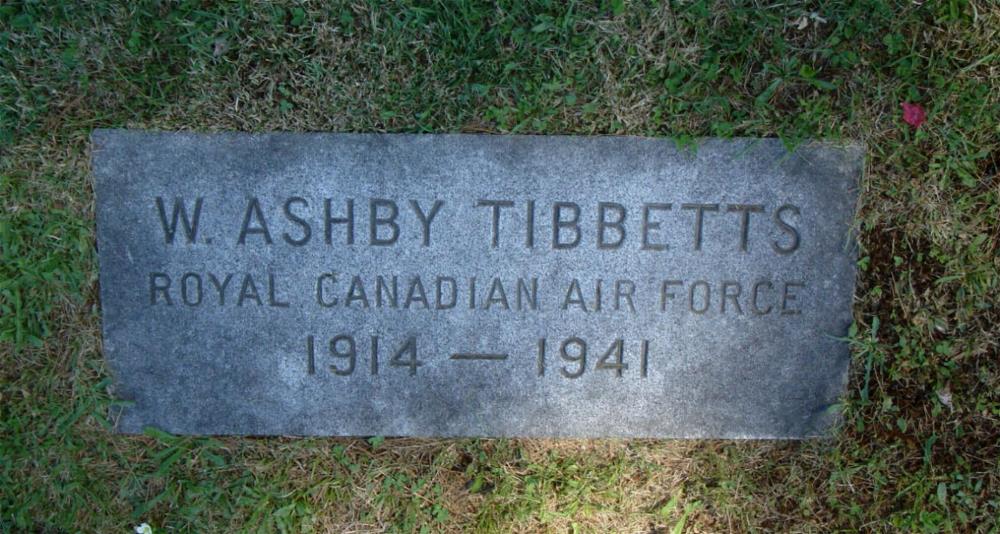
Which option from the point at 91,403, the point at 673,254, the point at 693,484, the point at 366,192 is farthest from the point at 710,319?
the point at 91,403

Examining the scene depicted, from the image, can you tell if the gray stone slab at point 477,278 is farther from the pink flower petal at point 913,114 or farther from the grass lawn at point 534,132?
the pink flower petal at point 913,114

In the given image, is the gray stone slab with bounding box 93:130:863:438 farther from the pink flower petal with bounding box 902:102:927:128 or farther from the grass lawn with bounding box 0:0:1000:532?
the pink flower petal with bounding box 902:102:927:128

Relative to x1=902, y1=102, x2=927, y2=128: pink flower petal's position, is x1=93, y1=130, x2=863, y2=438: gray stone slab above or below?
below

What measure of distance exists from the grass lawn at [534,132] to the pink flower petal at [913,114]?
2cm

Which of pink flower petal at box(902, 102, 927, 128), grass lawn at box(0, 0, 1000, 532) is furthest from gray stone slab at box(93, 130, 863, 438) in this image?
pink flower petal at box(902, 102, 927, 128)

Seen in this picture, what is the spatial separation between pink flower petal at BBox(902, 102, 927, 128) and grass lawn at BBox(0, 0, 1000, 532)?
0.07ft

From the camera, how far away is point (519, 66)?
8.26ft

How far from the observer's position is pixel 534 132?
2.52m

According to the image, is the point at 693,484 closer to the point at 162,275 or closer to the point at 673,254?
the point at 673,254

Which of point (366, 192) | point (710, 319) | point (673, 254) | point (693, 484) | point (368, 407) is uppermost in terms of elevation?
point (366, 192)

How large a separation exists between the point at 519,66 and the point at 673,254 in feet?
2.84

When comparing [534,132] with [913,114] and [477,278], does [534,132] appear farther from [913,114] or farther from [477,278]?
[913,114]

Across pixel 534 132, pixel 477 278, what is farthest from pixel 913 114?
pixel 477 278

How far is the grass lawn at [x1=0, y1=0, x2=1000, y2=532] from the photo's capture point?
252cm
